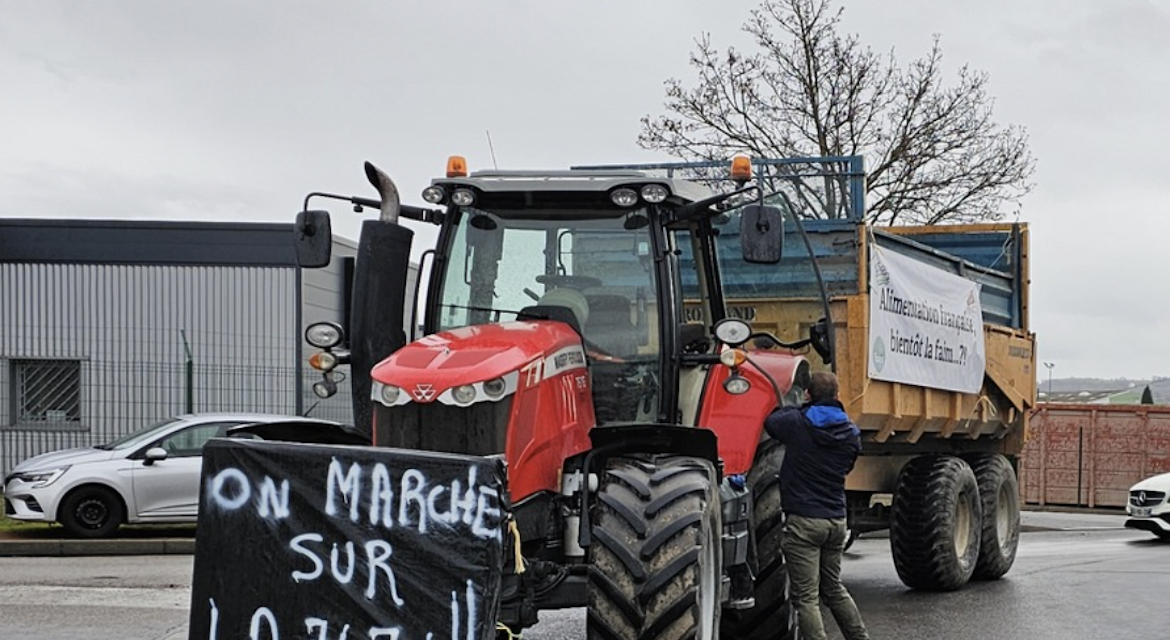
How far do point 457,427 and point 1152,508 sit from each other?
52.3ft

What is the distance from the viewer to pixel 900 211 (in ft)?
90.1

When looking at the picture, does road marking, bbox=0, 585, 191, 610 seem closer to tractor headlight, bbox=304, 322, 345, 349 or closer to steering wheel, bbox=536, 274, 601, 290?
tractor headlight, bbox=304, 322, 345, 349

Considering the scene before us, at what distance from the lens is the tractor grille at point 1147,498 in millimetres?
20703

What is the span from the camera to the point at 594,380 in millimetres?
8141

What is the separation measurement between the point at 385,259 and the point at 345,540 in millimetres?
2334

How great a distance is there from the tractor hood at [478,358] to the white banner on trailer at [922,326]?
443 centimetres

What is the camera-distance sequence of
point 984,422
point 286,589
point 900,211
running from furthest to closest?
point 900,211 → point 984,422 → point 286,589

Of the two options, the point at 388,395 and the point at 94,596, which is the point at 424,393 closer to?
the point at 388,395


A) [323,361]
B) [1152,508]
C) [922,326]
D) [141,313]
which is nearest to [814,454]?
[323,361]

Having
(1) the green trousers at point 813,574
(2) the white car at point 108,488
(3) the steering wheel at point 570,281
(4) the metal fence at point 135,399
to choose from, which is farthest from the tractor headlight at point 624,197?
(4) the metal fence at point 135,399

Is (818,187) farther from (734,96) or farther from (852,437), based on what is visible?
(734,96)

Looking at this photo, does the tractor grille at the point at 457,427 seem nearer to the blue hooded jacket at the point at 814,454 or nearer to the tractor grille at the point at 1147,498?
the blue hooded jacket at the point at 814,454

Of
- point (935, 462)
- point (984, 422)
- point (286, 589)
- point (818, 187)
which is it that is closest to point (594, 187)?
point (286, 589)

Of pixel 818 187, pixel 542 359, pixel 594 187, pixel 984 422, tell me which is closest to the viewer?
pixel 542 359
